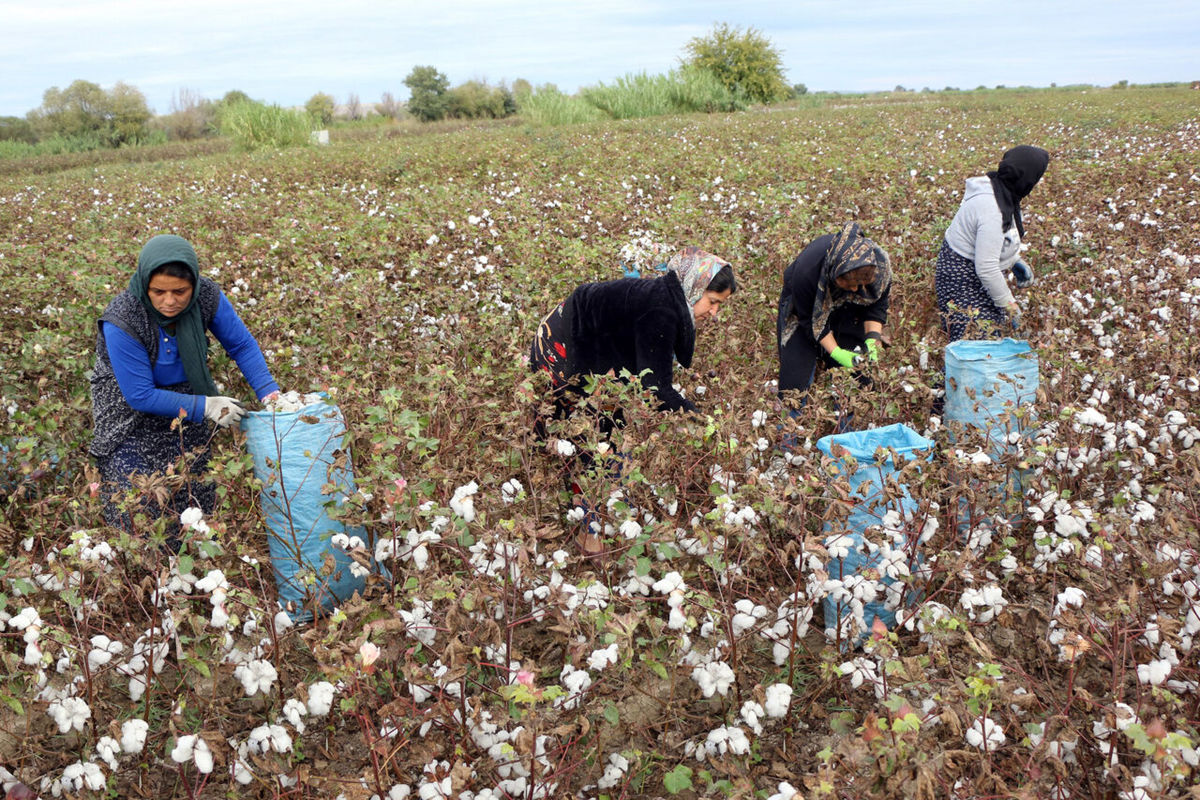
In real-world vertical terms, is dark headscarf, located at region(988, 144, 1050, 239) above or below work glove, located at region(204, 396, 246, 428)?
above

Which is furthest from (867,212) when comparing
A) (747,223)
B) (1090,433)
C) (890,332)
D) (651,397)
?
(651,397)

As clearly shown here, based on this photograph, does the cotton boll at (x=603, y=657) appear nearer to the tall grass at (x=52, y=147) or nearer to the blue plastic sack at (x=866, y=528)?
the blue plastic sack at (x=866, y=528)

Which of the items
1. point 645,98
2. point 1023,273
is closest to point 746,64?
point 645,98

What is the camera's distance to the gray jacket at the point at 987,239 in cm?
383

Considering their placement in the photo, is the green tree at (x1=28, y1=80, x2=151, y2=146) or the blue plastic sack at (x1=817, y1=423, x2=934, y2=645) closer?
the blue plastic sack at (x1=817, y1=423, x2=934, y2=645)

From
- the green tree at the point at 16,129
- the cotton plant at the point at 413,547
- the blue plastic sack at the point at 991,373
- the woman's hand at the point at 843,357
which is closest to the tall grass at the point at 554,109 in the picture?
the green tree at the point at 16,129

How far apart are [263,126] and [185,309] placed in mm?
19933

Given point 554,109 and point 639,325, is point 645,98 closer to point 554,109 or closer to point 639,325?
point 554,109

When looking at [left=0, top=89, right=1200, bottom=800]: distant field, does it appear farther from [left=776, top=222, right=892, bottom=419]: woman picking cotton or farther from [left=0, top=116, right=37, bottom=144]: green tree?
[left=0, top=116, right=37, bottom=144]: green tree

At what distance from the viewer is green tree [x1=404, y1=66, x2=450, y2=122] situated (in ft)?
150

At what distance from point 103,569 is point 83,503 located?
501 millimetres

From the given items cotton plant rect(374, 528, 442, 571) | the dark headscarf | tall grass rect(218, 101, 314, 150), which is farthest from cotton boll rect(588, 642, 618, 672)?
tall grass rect(218, 101, 314, 150)

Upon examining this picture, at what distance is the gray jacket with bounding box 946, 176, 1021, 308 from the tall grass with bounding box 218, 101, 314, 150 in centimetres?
1964

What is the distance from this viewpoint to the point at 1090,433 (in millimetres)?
2930
